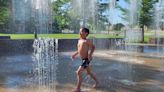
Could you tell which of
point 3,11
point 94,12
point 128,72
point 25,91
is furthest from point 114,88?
point 94,12

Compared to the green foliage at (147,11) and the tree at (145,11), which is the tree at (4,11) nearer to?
the tree at (145,11)

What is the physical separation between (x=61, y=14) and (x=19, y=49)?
15403 mm

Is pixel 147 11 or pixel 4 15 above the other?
pixel 147 11

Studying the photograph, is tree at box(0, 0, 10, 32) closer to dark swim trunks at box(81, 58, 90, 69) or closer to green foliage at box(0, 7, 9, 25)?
green foliage at box(0, 7, 9, 25)

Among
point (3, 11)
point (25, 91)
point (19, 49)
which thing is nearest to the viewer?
point (25, 91)

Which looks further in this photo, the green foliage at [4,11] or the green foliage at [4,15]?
the green foliage at [4,15]

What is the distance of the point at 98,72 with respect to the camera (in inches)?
377

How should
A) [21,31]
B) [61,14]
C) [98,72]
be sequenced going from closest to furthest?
[98,72], [61,14], [21,31]

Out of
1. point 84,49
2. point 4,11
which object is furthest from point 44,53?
point 4,11

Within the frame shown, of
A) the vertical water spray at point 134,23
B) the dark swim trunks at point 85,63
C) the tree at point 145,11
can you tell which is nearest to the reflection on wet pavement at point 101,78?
the dark swim trunks at point 85,63

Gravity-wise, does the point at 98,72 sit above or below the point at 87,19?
below

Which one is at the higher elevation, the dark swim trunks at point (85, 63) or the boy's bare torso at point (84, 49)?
the boy's bare torso at point (84, 49)

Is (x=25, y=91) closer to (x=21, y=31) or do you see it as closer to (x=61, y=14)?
(x=61, y=14)

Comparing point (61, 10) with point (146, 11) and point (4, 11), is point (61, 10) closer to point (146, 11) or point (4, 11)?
point (4, 11)
